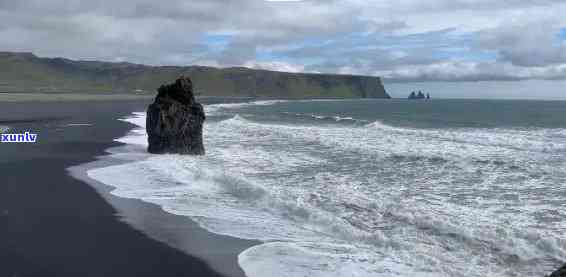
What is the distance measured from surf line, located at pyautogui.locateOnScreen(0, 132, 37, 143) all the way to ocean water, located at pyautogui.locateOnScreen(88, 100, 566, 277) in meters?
9.32

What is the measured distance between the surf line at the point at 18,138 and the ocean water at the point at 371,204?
9.32 metres

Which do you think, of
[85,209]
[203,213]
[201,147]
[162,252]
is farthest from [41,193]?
[201,147]

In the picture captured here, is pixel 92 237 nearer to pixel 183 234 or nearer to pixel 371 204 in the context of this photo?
pixel 183 234

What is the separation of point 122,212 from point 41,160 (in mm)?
12427

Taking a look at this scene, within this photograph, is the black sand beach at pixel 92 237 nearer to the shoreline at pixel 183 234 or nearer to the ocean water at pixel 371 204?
the shoreline at pixel 183 234

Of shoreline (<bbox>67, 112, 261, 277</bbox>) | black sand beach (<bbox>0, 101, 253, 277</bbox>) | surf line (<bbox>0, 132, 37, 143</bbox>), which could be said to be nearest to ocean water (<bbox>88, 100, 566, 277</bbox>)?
shoreline (<bbox>67, 112, 261, 277</bbox>)

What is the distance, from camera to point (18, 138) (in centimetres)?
3597

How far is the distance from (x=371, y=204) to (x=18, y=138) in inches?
1105

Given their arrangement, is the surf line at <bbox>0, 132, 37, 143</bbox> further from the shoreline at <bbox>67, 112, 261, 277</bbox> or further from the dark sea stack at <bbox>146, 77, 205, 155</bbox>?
the shoreline at <bbox>67, 112, 261, 277</bbox>

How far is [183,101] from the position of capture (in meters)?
30.6

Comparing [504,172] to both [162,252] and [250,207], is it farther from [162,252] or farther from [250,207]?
[162,252]

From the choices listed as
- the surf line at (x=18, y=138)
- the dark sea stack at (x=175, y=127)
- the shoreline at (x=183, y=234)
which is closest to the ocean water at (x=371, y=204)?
the shoreline at (x=183, y=234)

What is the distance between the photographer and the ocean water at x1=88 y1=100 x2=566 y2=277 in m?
11.8

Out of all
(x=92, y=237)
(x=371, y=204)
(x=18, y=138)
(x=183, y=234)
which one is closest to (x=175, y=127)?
(x=18, y=138)
